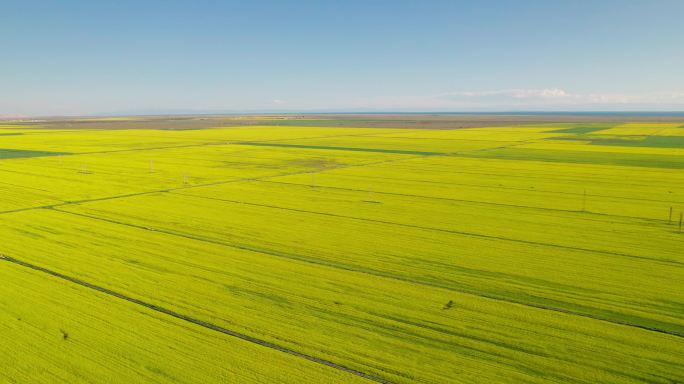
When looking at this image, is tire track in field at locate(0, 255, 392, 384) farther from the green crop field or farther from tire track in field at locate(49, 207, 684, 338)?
tire track in field at locate(49, 207, 684, 338)

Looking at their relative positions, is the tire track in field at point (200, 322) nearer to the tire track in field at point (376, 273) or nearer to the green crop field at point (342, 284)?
the green crop field at point (342, 284)

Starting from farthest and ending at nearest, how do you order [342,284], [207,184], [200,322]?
[207,184]
[342,284]
[200,322]

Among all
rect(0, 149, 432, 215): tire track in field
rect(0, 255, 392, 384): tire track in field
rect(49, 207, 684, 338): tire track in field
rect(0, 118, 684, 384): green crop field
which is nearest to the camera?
rect(0, 255, 392, 384): tire track in field

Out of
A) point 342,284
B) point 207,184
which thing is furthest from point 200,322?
point 207,184

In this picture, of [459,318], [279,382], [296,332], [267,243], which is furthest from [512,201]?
[279,382]

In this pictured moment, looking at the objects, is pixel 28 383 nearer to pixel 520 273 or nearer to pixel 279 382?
pixel 279 382

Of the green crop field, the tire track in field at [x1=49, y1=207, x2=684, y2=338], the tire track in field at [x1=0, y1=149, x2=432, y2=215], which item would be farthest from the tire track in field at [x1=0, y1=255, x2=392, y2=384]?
the tire track in field at [x1=0, y1=149, x2=432, y2=215]

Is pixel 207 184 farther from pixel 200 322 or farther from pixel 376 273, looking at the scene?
pixel 200 322

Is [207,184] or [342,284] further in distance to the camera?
[207,184]

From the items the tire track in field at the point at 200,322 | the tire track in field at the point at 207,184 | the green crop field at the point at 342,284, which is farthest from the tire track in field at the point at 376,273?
the tire track in field at the point at 207,184
